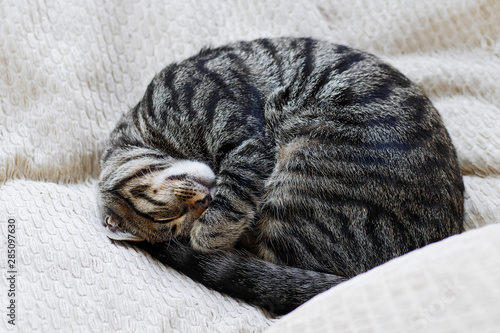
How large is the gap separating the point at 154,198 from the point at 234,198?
25 cm

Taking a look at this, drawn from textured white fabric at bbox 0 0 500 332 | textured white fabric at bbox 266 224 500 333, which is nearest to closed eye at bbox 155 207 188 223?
textured white fabric at bbox 0 0 500 332

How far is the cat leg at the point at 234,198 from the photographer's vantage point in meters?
1.38

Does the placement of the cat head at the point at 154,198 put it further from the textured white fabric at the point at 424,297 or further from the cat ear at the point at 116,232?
the textured white fabric at the point at 424,297

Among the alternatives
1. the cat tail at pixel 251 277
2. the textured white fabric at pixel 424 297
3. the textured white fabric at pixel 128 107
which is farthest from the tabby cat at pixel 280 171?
the textured white fabric at pixel 424 297

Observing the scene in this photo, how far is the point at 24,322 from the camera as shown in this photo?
3.46 ft

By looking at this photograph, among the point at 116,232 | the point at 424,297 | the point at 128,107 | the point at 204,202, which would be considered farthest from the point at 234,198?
the point at 424,297

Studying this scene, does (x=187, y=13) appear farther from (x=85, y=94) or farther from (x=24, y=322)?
(x=24, y=322)

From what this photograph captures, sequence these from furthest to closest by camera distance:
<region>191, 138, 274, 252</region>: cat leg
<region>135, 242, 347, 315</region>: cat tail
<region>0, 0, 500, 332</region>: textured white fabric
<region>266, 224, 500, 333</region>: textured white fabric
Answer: <region>191, 138, 274, 252</region>: cat leg
<region>135, 242, 347, 315</region>: cat tail
<region>0, 0, 500, 332</region>: textured white fabric
<region>266, 224, 500, 333</region>: textured white fabric

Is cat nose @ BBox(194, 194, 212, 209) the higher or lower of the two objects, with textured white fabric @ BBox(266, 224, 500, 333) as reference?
lower

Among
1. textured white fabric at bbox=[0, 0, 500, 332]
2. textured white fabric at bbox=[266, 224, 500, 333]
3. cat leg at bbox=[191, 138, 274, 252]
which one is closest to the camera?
textured white fabric at bbox=[266, 224, 500, 333]

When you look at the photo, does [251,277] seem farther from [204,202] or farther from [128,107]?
[128,107]

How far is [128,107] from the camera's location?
6.03 feet

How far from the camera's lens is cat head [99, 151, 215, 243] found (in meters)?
1.42

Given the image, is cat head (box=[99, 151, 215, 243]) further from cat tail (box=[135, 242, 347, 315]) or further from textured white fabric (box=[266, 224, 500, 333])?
textured white fabric (box=[266, 224, 500, 333])
